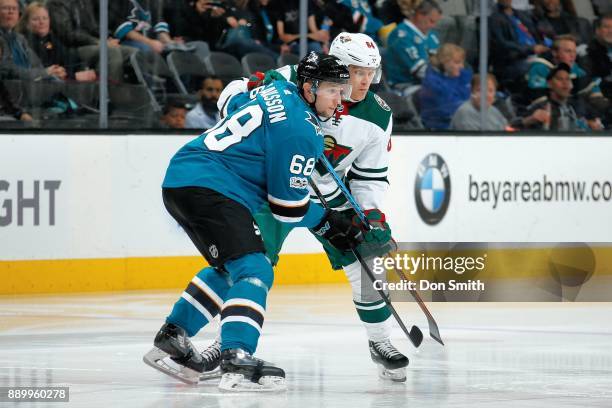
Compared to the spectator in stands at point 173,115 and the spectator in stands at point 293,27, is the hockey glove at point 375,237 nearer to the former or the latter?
the spectator in stands at point 173,115

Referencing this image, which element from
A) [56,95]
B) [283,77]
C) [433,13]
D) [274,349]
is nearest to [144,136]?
[56,95]

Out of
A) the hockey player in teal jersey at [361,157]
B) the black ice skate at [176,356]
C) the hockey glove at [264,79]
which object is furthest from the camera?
the hockey player in teal jersey at [361,157]

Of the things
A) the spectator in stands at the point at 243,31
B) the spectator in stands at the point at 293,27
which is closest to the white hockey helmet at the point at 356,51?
the spectator in stands at the point at 243,31

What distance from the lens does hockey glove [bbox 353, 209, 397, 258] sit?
17.4ft

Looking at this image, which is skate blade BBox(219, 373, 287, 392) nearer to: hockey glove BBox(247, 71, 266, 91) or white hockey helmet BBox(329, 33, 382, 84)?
hockey glove BBox(247, 71, 266, 91)

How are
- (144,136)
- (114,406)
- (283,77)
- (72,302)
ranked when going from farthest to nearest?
(144,136) → (72,302) → (283,77) → (114,406)

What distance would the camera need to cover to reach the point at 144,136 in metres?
8.76

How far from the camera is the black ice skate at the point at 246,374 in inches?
179

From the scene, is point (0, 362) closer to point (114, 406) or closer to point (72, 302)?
point (114, 406)

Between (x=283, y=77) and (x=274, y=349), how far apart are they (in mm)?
1339

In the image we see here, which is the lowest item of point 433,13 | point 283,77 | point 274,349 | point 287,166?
point 274,349

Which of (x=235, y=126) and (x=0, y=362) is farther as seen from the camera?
(x=0, y=362)

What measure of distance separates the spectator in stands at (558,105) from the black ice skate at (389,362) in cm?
503

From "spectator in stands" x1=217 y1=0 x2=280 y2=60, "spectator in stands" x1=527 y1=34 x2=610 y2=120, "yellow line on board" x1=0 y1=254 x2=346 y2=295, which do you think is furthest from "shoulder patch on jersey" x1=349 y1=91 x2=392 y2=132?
"spectator in stands" x1=527 y1=34 x2=610 y2=120
